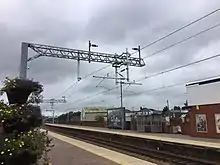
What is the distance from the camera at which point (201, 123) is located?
28828 millimetres

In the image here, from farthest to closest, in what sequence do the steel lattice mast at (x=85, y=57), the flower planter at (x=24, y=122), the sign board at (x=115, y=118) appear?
the sign board at (x=115, y=118)
the steel lattice mast at (x=85, y=57)
the flower planter at (x=24, y=122)

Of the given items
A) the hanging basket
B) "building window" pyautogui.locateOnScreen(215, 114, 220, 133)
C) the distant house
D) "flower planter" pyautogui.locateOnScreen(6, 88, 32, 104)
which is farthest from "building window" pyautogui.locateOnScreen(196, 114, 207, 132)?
"flower planter" pyautogui.locateOnScreen(6, 88, 32, 104)

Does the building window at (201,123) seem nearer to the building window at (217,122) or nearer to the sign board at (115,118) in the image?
the building window at (217,122)

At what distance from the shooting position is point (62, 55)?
25.5m

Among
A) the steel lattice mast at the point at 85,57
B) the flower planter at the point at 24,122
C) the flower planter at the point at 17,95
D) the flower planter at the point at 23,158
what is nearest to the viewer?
the flower planter at the point at 23,158

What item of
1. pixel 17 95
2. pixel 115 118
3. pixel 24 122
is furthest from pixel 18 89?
pixel 115 118

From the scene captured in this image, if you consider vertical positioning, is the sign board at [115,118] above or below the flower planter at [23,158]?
above

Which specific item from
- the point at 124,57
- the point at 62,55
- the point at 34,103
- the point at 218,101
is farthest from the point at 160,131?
the point at 34,103

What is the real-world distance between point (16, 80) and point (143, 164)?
19.8ft

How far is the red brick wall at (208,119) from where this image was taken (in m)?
27.1

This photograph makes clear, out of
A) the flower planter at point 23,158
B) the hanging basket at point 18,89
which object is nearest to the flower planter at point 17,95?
the hanging basket at point 18,89

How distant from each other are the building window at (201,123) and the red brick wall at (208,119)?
0.30 meters

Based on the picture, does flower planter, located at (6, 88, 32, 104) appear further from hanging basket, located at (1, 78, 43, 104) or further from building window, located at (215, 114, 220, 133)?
building window, located at (215, 114, 220, 133)

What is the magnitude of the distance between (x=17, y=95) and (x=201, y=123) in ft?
79.1
